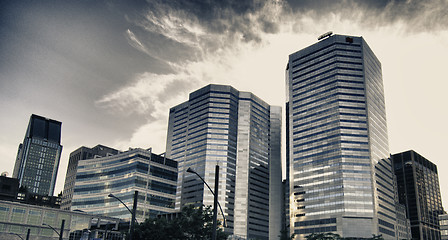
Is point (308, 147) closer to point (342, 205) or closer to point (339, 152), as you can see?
point (339, 152)

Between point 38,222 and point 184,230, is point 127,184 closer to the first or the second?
point 38,222

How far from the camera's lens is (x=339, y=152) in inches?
7131

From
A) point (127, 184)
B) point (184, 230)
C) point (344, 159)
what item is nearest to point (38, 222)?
point (127, 184)

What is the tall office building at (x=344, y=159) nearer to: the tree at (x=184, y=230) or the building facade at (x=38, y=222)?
the building facade at (x=38, y=222)

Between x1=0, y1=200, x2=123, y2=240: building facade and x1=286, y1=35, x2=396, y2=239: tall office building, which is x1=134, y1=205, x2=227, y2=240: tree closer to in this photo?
x1=0, y1=200, x2=123, y2=240: building facade

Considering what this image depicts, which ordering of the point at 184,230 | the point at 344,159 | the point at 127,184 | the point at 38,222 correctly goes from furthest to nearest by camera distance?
the point at 344,159 → the point at 127,184 → the point at 38,222 → the point at 184,230

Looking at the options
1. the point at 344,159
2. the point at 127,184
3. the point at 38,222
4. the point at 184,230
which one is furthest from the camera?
the point at 344,159

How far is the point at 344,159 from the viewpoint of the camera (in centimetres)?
17938

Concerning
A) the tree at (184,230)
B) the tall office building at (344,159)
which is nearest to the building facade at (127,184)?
the tall office building at (344,159)

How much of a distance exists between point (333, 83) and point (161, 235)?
154 m

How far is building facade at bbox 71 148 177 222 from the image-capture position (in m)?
140

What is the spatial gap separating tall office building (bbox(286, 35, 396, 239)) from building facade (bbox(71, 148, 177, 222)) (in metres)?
72.7

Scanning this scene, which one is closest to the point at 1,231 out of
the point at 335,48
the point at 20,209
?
the point at 20,209

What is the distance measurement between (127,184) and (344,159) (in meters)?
100
